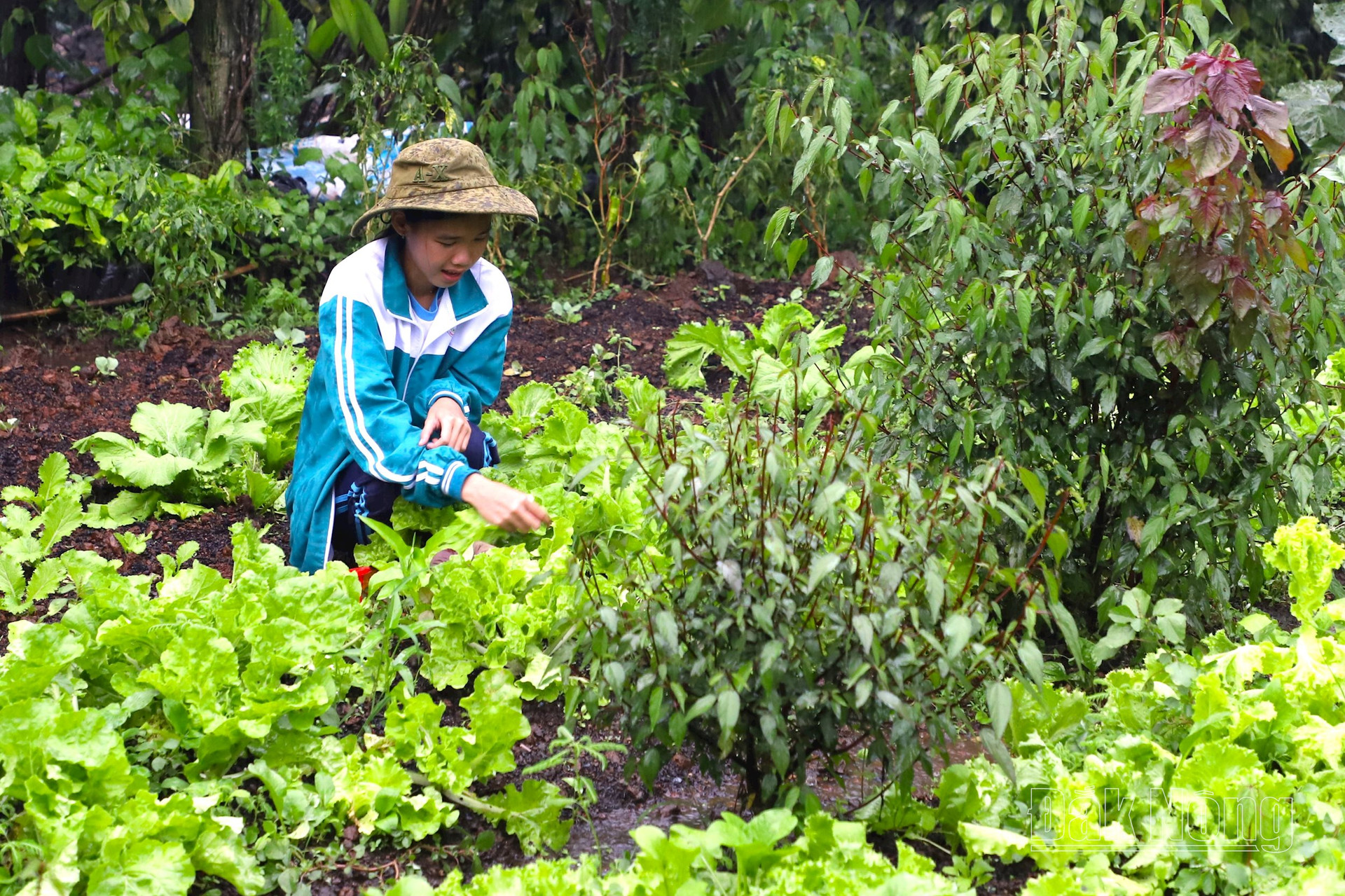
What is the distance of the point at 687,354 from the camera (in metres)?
4.68

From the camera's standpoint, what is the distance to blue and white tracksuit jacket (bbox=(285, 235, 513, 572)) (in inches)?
119

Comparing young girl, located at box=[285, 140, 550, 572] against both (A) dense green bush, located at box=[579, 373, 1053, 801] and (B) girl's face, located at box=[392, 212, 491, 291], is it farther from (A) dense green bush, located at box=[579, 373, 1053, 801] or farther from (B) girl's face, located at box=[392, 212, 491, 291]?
(A) dense green bush, located at box=[579, 373, 1053, 801]

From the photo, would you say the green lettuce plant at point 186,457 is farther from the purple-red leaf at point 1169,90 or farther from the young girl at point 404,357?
the purple-red leaf at point 1169,90

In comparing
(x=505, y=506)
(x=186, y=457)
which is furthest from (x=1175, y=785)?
(x=186, y=457)

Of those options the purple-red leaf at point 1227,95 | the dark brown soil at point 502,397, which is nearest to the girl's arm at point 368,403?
the dark brown soil at point 502,397

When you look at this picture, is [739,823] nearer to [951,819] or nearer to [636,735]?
[636,735]

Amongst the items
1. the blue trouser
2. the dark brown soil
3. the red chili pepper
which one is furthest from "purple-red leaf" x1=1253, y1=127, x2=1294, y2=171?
the red chili pepper

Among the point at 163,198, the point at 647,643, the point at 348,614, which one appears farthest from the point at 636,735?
the point at 163,198

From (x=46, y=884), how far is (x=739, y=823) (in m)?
1.03

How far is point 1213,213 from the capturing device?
2.31 meters

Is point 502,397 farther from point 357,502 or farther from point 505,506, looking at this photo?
point 505,506

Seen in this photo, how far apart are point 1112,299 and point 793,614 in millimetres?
1038

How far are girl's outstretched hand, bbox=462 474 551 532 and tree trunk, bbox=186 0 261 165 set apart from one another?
3817 mm

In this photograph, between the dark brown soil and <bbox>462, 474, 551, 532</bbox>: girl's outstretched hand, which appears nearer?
the dark brown soil
